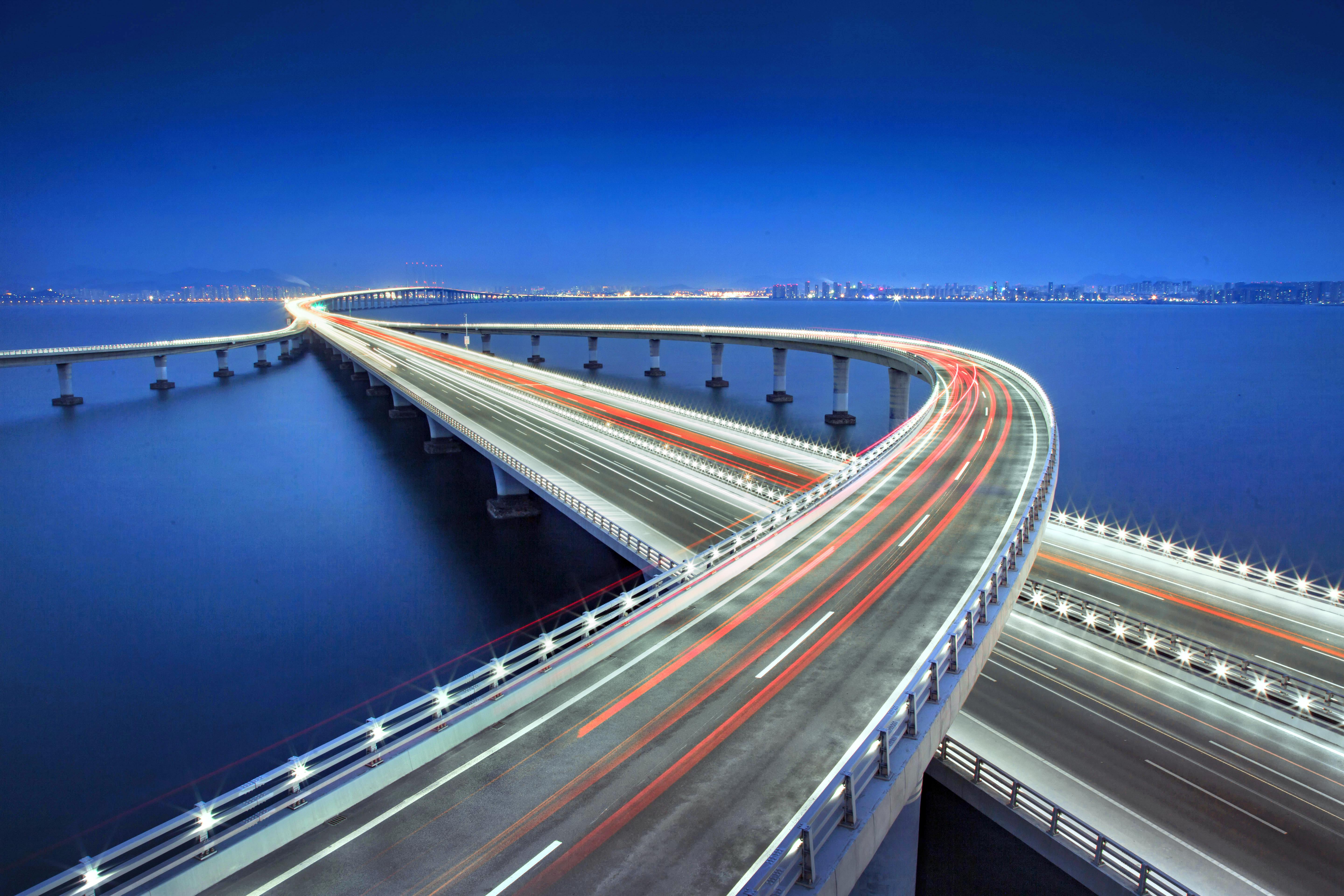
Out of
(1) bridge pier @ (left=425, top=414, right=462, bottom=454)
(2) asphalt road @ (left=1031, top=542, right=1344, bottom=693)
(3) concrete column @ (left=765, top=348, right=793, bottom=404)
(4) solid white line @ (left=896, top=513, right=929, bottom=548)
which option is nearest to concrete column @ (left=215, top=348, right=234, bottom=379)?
(1) bridge pier @ (left=425, top=414, right=462, bottom=454)

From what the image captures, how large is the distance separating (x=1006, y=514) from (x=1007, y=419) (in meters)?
24.3

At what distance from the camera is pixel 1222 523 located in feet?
156

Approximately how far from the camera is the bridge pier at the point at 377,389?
108 m

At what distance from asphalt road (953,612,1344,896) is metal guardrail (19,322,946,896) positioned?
4576 mm

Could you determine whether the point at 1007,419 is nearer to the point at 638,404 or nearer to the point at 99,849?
the point at 638,404

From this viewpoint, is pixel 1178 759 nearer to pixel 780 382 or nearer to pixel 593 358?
pixel 780 382

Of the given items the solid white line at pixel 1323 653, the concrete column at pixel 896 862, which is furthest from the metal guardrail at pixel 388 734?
the solid white line at pixel 1323 653

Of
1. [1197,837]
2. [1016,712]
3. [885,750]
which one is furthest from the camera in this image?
[1016,712]

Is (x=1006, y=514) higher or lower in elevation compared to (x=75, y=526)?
higher

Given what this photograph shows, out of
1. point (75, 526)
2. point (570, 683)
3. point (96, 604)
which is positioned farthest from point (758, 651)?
point (75, 526)

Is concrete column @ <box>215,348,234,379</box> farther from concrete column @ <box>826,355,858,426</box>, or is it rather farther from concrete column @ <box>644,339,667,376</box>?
concrete column @ <box>826,355,858,426</box>

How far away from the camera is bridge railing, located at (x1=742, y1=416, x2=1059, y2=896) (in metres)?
9.60

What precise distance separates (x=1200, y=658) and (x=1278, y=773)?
178 inches

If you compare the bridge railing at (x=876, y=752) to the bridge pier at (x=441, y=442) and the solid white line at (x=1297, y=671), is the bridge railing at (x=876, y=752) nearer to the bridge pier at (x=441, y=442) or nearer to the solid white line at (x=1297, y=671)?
the solid white line at (x=1297, y=671)
